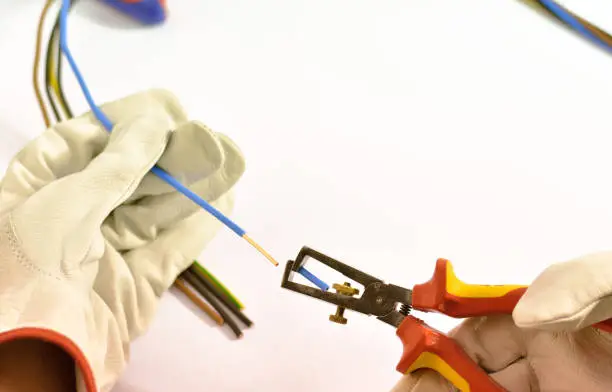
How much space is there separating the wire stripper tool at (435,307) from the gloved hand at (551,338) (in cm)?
1

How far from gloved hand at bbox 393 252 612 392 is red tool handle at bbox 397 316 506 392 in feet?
0.04

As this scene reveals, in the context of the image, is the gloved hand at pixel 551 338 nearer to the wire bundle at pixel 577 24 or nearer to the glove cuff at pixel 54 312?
the glove cuff at pixel 54 312

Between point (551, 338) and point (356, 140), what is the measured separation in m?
0.35

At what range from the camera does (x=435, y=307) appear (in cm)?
37

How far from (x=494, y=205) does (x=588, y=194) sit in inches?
4.1

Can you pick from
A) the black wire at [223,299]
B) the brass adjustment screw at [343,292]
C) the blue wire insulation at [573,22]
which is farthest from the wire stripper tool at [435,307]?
the blue wire insulation at [573,22]

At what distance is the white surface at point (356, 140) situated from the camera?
20.8 inches

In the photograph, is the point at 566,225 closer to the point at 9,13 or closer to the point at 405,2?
the point at 405,2

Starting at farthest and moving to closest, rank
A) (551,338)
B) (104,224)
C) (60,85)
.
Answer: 1. (60,85)
2. (104,224)
3. (551,338)

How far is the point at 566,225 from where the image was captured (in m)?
0.60

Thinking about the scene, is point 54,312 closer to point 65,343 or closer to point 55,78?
point 65,343

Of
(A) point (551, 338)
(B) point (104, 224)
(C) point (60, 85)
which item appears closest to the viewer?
(A) point (551, 338)

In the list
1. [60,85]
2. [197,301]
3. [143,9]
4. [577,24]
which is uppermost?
[577,24]

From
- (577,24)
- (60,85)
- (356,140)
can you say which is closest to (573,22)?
(577,24)
